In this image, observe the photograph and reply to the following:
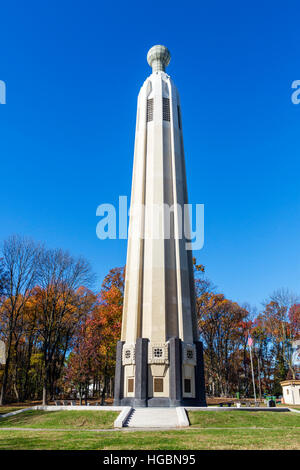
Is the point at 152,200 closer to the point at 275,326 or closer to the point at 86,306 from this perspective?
the point at 86,306

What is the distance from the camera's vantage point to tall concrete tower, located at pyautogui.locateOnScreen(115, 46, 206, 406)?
22234 millimetres

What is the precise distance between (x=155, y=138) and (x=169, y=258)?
32.0ft

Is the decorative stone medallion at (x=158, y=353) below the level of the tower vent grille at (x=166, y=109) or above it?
below

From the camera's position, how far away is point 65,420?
658 inches

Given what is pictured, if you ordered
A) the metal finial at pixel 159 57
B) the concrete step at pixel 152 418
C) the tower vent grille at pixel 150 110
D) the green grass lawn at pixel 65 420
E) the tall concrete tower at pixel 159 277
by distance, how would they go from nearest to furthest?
the concrete step at pixel 152 418 < the green grass lawn at pixel 65 420 < the tall concrete tower at pixel 159 277 < the tower vent grille at pixel 150 110 < the metal finial at pixel 159 57

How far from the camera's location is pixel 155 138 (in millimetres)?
28250

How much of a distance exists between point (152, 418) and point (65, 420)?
13.3 feet

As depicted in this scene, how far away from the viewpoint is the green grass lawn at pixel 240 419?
15.4 m

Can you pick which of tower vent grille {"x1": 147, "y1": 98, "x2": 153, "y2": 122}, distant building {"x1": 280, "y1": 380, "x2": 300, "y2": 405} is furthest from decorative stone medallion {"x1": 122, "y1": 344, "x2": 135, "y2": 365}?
distant building {"x1": 280, "y1": 380, "x2": 300, "y2": 405}

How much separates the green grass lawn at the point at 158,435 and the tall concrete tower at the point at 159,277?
194 inches

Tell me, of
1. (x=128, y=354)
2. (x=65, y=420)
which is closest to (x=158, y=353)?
(x=128, y=354)

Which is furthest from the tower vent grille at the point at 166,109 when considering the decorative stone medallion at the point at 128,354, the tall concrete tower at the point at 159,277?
the decorative stone medallion at the point at 128,354

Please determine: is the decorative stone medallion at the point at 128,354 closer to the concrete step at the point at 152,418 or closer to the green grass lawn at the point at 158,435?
the concrete step at the point at 152,418

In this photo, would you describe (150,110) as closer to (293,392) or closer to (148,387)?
(148,387)
